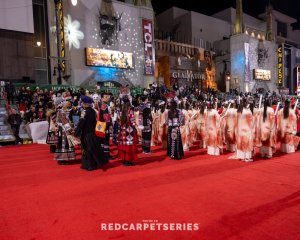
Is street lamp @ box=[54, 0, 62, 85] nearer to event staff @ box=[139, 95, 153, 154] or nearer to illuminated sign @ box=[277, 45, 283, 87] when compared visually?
event staff @ box=[139, 95, 153, 154]

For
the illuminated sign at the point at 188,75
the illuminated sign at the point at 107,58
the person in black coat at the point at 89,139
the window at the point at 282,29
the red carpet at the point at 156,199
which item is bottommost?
the red carpet at the point at 156,199

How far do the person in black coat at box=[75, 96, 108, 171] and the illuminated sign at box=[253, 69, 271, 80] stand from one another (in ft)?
95.8

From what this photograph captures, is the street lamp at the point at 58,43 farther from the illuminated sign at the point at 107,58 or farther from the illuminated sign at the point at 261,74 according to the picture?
the illuminated sign at the point at 261,74

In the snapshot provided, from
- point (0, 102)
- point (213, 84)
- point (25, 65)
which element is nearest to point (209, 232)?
point (0, 102)

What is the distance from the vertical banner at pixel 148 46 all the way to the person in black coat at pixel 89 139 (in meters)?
16.9

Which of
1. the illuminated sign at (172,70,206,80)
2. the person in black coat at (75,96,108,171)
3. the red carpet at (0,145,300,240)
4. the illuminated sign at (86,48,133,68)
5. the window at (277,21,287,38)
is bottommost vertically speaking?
the red carpet at (0,145,300,240)

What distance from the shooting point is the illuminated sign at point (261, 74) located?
31508 mm

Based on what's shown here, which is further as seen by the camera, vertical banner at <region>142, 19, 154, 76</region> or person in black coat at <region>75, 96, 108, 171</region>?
vertical banner at <region>142, 19, 154, 76</region>

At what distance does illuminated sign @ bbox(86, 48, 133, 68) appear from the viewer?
19.5 meters

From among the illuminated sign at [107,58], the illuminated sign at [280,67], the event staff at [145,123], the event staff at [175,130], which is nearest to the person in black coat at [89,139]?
the event staff at [175,130]

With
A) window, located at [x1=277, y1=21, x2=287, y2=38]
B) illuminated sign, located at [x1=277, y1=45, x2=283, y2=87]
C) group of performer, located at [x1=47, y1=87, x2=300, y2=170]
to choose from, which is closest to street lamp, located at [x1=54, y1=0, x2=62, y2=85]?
group of performer, located at [x1=47, y1=87, x2=300, y2=170]

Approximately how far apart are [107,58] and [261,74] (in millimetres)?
20561

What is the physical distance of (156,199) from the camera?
13.1 ft

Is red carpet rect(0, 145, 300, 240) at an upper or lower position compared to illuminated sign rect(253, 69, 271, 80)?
lower
